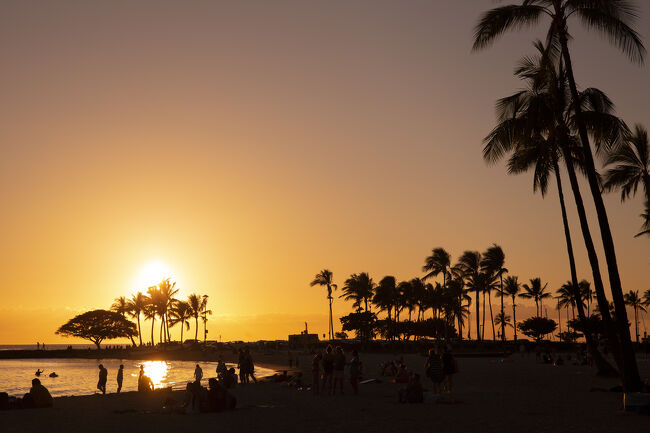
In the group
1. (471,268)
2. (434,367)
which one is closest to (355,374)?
(434,367)

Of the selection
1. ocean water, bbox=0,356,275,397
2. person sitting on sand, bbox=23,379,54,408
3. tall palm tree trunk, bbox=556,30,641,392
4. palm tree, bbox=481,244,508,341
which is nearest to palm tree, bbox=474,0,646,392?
tall palm tree trunk, bbox=556,30,641,392

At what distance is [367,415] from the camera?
55.5ft

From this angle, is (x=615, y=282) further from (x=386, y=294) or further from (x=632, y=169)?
(x=386, y=294)

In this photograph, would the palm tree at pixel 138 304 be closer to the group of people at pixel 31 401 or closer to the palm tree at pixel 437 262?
the palm tree at pixel 437 262

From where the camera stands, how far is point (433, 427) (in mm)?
14297

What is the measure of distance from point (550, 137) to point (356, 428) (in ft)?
60.7

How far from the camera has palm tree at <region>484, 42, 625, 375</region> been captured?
22.2 m

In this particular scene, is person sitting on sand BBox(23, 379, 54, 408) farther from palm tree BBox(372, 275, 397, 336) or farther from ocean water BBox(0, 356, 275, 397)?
palm tree BBox(372, 275, 397, 336)

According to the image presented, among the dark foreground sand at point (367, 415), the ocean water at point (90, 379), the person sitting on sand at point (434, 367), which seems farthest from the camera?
the ocean water at point (90, 379)

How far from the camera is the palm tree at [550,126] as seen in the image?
22.2 m

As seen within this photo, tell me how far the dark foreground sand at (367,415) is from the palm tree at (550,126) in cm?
462

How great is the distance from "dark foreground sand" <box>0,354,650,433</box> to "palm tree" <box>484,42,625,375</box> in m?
4.62

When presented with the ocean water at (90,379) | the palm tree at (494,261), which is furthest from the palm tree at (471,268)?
the ocean water at (90,379)

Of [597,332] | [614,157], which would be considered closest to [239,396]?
[614,157]
